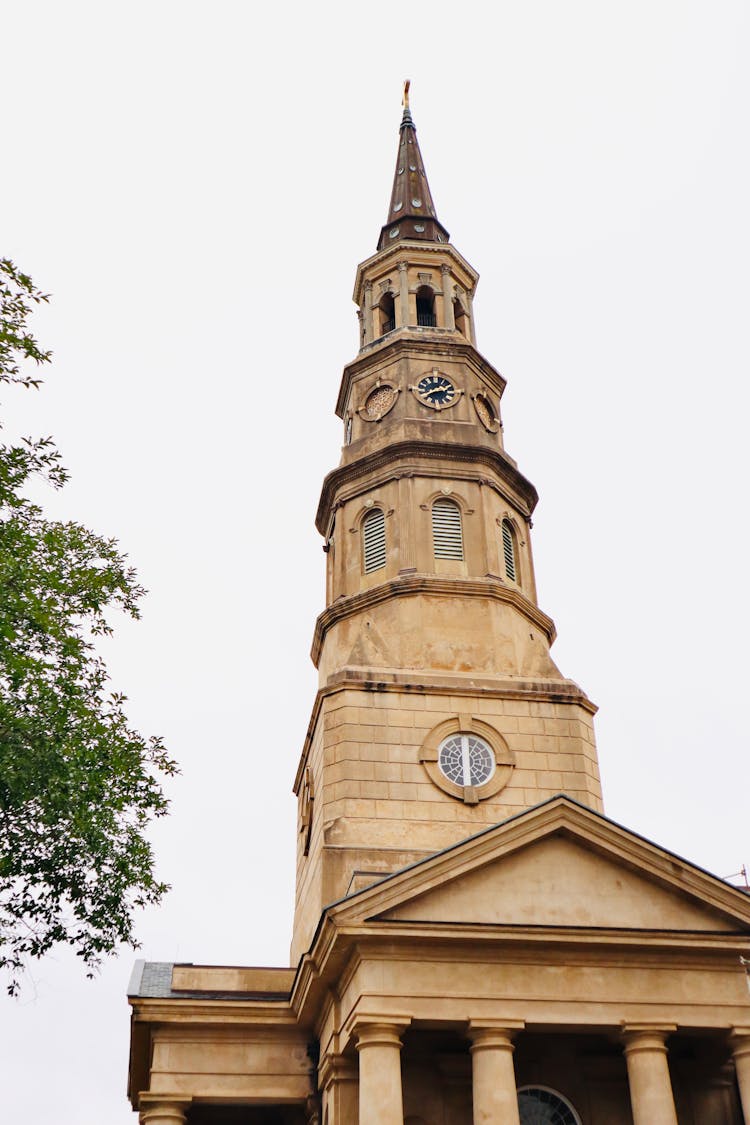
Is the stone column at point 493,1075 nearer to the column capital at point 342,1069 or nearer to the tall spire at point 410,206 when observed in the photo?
the column capital at point 342,1069

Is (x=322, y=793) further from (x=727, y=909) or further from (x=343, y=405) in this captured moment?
(x=343, y=405)

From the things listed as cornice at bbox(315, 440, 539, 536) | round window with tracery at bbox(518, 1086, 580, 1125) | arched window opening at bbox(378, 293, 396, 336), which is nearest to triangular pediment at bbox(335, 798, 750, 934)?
round window with tracery at bbox(518, 1086, 580, 1125)

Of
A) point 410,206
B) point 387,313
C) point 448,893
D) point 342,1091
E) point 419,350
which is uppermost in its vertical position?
point 410,206

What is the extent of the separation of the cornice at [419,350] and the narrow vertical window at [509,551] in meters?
5.55

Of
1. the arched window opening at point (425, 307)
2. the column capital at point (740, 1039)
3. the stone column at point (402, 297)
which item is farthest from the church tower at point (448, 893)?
the arched window opening at point (425, 307)

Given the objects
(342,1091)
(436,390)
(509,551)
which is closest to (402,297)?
(436,390)

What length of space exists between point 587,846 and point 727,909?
8.18 ft

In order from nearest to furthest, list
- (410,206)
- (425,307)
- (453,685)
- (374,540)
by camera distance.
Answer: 1. (453,685)
2. (374,540)
3. (425,307)
4. (410,206)

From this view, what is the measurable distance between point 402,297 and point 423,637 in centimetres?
1250

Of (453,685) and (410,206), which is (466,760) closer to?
(453,685)

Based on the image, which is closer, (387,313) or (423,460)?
(423,460)

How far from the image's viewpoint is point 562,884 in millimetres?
19484

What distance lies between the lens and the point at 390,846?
76.8 ft

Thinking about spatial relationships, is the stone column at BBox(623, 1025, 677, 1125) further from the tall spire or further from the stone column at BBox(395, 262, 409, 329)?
the tall spire
